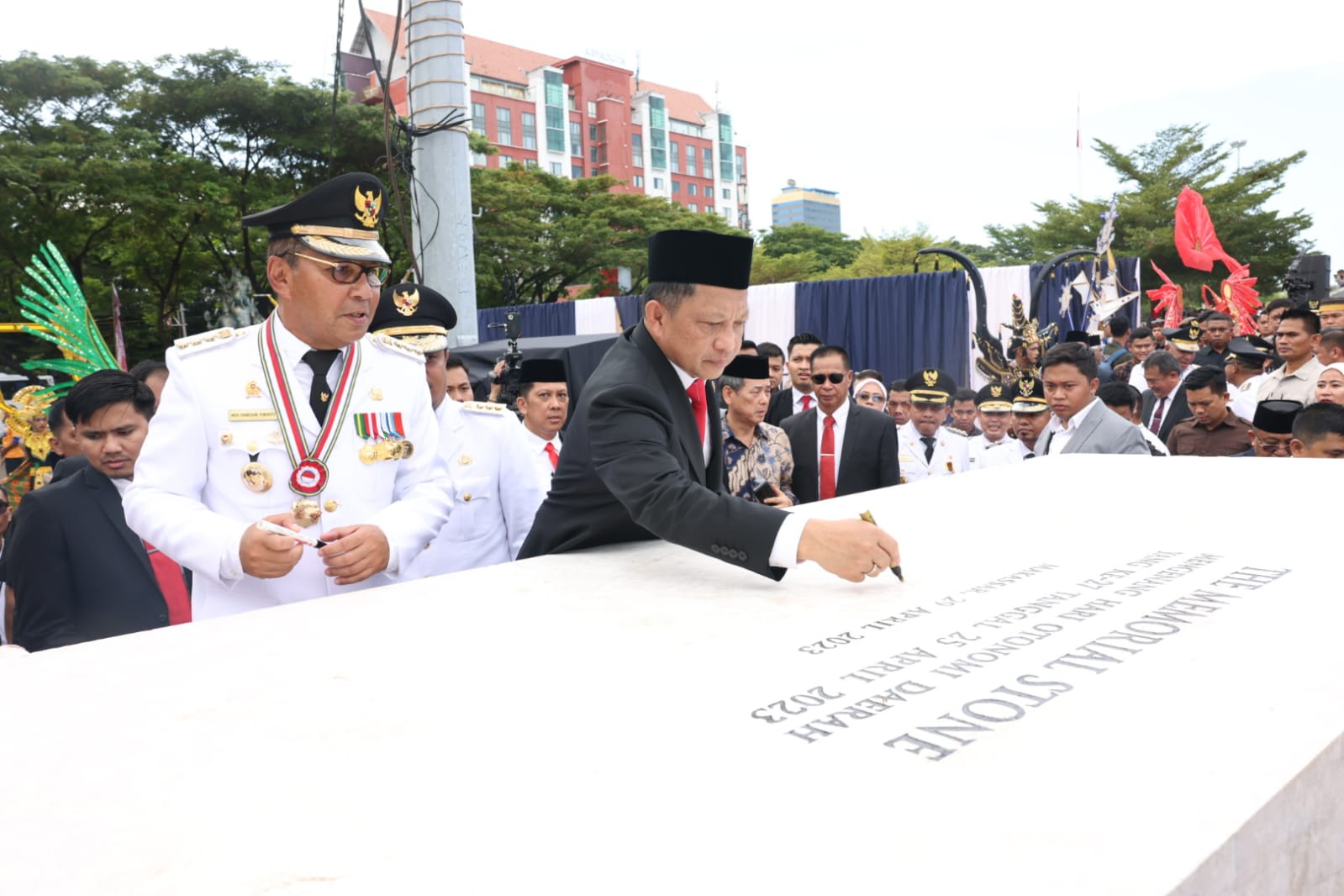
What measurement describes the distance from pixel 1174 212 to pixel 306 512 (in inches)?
1114

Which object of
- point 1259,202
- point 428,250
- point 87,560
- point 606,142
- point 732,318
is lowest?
point 87,560

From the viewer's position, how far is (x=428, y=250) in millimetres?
6387

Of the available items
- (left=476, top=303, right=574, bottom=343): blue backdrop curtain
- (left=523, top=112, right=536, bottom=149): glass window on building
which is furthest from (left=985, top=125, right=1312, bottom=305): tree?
(left=523, top=112, right=536, bottom=149): glass window on building

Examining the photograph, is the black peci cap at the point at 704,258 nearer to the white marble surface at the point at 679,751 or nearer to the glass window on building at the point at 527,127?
the white marble surface at the point at 679,751

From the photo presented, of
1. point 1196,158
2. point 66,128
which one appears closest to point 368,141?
point 66,128

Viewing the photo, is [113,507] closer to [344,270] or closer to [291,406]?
[291,406]

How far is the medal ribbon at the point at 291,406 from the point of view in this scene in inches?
82.0

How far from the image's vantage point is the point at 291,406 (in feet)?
6.87

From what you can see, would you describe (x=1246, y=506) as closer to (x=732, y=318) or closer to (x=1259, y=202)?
(x=732, y=318)

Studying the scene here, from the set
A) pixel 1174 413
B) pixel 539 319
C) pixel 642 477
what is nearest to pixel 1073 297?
pixel 1174 413

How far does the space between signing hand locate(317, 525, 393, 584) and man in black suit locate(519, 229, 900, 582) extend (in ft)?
1.22

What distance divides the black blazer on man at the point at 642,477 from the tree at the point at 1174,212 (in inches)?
1084

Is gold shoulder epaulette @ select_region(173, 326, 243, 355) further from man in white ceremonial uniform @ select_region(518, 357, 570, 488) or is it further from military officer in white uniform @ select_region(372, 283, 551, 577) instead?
man in white ceremonial uniform @ select_region(518, 357, 570, 488)

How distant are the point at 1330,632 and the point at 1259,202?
30245mm
